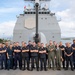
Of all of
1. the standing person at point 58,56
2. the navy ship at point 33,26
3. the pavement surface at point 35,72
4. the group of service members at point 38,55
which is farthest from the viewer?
the navy ship at point 33,26

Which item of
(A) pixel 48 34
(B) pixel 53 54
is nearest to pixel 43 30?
(A) pixel 48 34

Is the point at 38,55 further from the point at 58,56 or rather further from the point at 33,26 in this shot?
the point at 33,26

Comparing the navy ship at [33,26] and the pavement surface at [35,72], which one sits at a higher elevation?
the navy ship at [33,26]

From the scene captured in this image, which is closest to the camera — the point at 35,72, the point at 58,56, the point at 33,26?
the point at 35,72

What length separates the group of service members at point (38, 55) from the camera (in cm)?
1114

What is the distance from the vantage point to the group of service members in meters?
11.1

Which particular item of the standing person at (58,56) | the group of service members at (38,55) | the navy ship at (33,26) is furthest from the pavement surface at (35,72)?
the navy ship at (33,26)

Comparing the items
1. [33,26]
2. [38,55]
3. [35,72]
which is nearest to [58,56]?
[38,55]

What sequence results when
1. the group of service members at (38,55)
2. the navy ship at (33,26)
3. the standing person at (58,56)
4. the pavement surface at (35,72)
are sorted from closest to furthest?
the pavement surface at (35,72), the group of service members at (38,55), the standing person at (58,56), the navy ship at (33,26)

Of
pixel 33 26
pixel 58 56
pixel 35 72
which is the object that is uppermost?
pixel 33 26

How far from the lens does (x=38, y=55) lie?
11.3 meters

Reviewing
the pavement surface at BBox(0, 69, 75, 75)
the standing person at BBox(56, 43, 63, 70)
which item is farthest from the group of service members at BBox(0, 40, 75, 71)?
the pavement surface at BBox(0, 69, 75, 75)

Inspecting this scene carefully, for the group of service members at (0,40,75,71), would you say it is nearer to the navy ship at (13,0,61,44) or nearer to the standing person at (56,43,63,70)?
the standing person at (56,43,63,70)

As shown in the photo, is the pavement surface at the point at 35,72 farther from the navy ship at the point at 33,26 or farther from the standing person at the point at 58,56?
the navy ship at the point at 33,26
